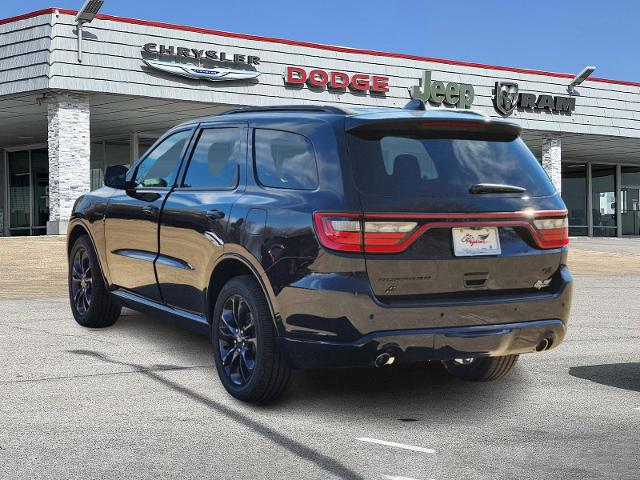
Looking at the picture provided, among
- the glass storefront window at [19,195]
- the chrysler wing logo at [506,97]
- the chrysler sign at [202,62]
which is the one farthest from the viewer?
the glass storefront window at [19,195]

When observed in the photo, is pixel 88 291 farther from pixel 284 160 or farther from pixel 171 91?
pixel 171 91

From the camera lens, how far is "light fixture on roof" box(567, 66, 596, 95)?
104 ft

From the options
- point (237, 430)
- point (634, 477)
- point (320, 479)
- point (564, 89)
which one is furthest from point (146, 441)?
point (564, 89)

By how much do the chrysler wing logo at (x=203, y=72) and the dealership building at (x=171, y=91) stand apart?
0.03 m

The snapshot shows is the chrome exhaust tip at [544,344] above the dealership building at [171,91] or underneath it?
underneath

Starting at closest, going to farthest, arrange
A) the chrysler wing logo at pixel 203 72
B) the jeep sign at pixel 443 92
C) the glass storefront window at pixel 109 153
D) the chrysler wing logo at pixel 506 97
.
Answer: the chrysler wing logo at pixel 203 72
the jeep sign at pixel 443 92
the chrysler wing logo at pixel 506 97
the glass storefront window at pixel 109 153

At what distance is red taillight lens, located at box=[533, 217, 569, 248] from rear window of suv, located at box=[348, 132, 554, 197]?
19 centimetres

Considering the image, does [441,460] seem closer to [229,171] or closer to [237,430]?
[237,430]

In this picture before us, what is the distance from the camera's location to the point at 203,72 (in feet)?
78.0

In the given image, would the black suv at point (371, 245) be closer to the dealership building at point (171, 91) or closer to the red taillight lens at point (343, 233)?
the red taillight lens at point (343, 233)

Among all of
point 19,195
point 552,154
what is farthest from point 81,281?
point 552,154

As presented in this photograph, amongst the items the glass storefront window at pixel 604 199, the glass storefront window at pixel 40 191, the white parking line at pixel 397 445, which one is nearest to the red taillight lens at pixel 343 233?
the white parking line at pixel 397 445

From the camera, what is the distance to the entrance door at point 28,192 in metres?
31.7

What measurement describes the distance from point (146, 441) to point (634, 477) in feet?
8.16
